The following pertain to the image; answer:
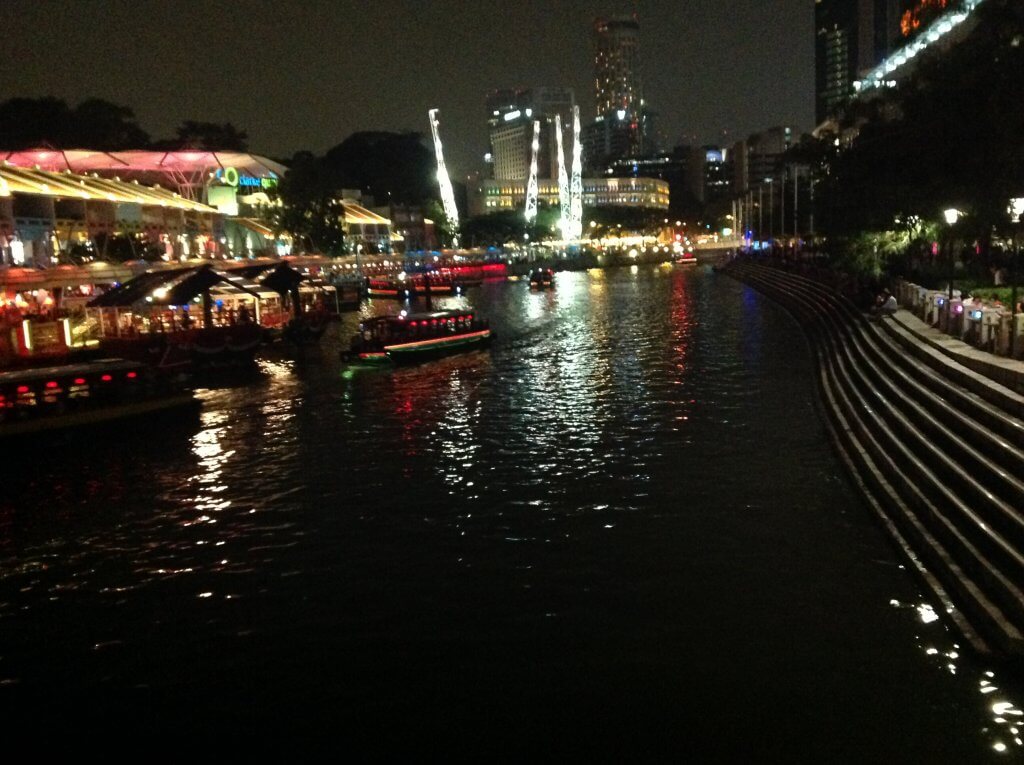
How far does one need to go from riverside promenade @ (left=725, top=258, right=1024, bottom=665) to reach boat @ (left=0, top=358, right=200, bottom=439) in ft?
50.1

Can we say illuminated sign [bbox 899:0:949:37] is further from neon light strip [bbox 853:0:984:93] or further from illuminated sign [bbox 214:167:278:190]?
illuminated sign [bbox 214:167:278:190]

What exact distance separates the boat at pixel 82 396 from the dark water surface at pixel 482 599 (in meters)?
0.69

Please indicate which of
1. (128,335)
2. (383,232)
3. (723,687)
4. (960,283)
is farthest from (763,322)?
(383,232)

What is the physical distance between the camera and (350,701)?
8188mm

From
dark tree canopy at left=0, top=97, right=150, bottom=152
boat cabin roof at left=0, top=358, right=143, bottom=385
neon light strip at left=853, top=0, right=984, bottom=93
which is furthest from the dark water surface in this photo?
dark tree canopy at left=0, top=97, right=150, bottom=152

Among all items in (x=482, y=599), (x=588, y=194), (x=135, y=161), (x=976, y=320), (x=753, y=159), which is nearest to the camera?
(x=482, y=599)

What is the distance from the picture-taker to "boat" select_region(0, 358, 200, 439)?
61.2 ft

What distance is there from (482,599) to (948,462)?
→ 600 cm

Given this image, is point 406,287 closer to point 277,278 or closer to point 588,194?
point 277,278

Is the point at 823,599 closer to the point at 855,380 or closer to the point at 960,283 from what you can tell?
the point at 855,380

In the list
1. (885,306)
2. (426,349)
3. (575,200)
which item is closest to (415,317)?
(426,349)

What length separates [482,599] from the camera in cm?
1027

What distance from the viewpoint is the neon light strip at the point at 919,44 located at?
43.2 metres

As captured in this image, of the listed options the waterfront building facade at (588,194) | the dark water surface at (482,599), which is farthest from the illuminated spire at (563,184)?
the dark water surface at (482,599)
